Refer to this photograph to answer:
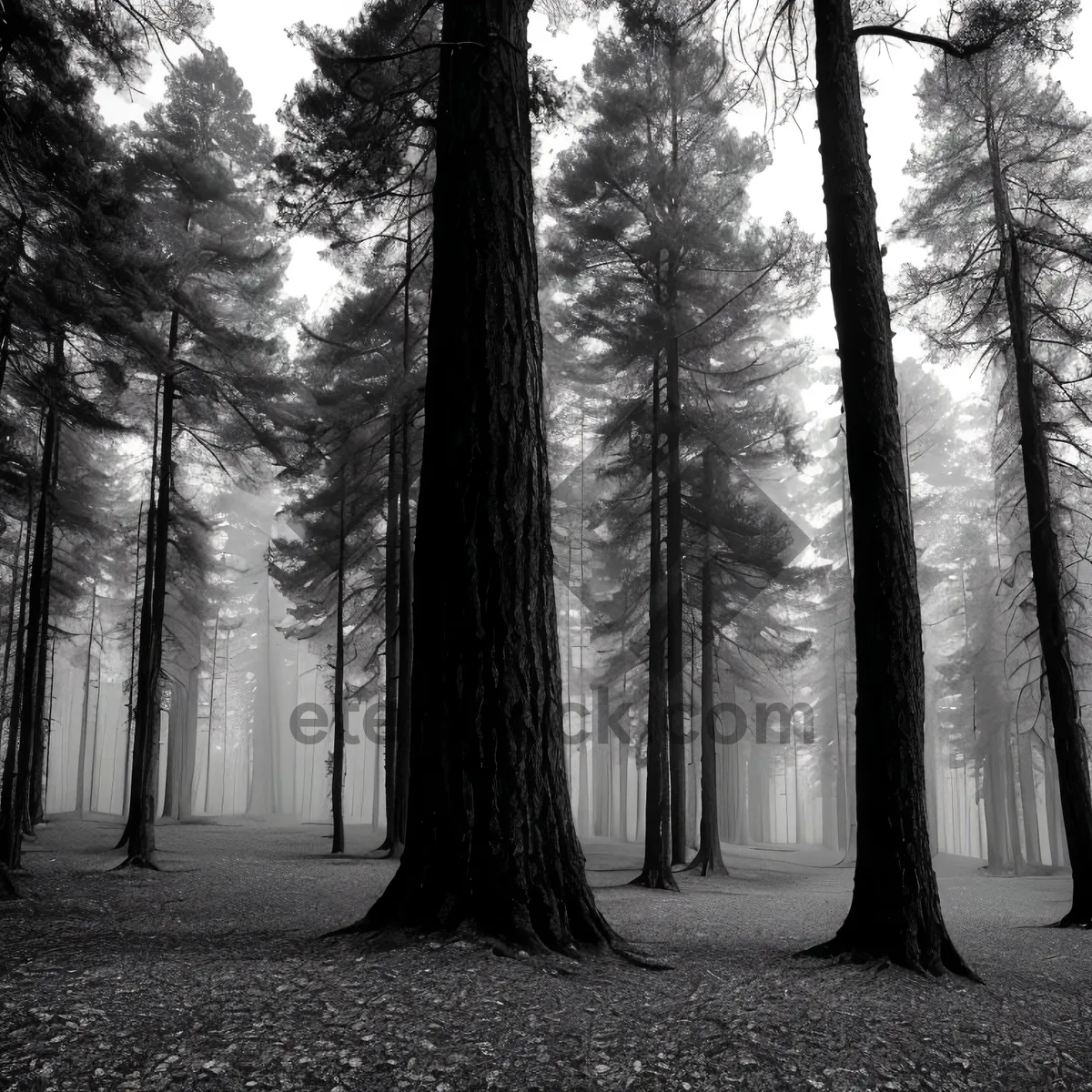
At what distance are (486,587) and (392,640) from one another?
40.0 feet

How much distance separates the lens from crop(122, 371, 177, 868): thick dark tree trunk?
40.5 ft

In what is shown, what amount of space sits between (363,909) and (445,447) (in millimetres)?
4411

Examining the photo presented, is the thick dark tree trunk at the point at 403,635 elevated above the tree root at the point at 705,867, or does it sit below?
above

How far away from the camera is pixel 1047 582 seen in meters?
10.4

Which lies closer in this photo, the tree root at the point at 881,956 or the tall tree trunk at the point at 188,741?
the tree root at the point at 881,956

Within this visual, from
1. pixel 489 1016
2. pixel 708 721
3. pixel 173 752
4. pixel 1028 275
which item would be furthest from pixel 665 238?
pixel 173 752

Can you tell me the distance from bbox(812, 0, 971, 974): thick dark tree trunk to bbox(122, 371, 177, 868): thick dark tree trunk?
34.0 feet

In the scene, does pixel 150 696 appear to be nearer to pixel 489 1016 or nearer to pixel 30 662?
pixel 30 662

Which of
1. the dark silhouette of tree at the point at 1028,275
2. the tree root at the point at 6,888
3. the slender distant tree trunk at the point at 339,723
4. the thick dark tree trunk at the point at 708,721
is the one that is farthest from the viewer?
the slender distant tree trunk at the point at 339,723

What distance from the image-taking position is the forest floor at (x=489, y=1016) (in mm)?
3066

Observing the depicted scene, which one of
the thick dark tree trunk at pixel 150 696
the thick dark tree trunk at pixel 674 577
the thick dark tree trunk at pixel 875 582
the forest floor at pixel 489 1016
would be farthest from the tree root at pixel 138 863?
the thick dark tree trunk at pixel 875 582

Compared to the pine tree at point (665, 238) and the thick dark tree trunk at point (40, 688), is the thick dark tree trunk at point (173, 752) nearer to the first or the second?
A: the thick dark tree trunk at point (40, 688)

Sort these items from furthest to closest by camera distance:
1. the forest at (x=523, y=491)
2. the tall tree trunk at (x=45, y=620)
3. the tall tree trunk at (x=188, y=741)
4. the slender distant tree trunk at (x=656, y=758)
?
the tall tree trunk at (x=188, y=741), the slender distant tree trunk at (x=656, y=758), the tall tree trunk at (x=45, y=620), the forest at (x=523, y=491)

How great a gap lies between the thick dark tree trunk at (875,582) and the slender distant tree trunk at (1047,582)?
5.31m
